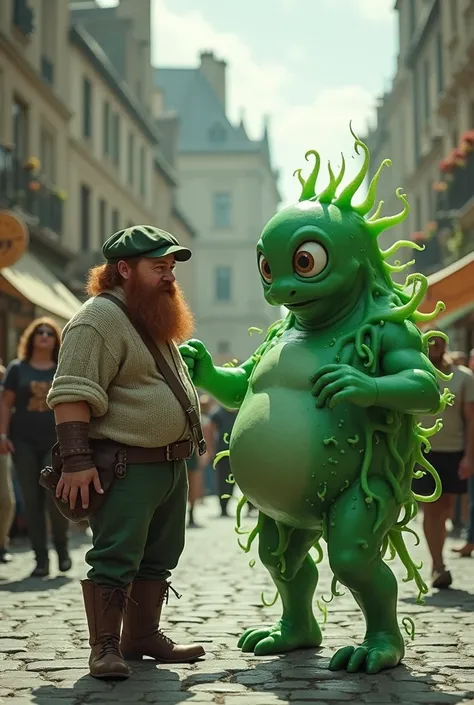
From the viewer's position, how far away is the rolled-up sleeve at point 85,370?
5.06 metres

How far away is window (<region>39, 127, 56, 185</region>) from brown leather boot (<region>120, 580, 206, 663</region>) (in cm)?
2230

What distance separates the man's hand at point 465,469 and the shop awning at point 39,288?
24.5 ft

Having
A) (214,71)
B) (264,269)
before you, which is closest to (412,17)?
(214,71)

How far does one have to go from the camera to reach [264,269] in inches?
212

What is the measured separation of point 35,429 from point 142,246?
4264 millimetres

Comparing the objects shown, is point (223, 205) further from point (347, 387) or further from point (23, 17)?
point (347, 387)

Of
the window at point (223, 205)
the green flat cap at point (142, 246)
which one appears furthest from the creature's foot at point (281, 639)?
the window at point (223, 205)

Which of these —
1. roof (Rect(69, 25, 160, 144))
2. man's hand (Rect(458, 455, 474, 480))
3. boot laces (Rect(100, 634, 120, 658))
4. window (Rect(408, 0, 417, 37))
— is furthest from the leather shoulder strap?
window (Rect(408, 0, 417, 37))

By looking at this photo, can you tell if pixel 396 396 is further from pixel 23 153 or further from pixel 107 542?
pixel 23 153

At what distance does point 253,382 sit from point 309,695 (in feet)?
4.54

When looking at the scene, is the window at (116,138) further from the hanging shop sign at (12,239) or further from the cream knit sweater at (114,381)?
the cream knit sweater at (114,381)

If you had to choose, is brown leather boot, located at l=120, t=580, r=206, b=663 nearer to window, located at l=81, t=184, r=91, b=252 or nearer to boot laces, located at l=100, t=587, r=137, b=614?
boot laces, located at l=100, t=587, r=137, b=614

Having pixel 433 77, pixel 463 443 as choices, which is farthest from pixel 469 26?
pixel 463 443

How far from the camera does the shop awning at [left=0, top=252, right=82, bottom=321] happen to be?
52.9 feet
